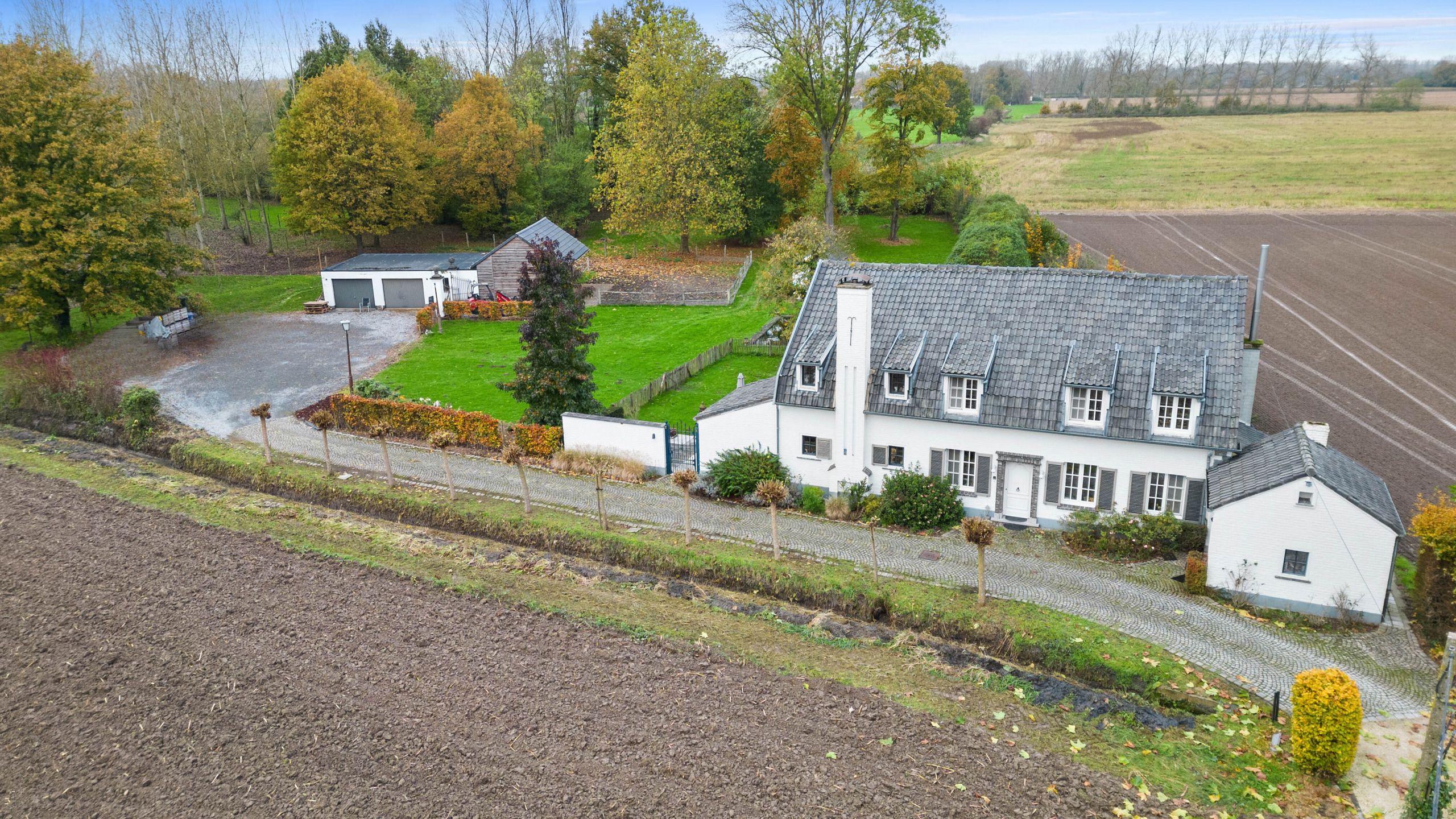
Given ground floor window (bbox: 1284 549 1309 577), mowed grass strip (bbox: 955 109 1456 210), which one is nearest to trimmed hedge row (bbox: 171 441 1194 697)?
ground floor window (bbox: 1284 549 1309 577)

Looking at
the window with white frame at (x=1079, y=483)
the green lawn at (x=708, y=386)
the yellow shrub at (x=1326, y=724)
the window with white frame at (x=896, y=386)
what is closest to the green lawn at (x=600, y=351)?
the green lawn at (x=708, y=386)

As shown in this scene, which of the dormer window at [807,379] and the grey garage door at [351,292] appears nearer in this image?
the dormer window at [807,379]

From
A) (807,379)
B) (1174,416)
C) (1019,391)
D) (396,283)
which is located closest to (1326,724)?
(1174,416)

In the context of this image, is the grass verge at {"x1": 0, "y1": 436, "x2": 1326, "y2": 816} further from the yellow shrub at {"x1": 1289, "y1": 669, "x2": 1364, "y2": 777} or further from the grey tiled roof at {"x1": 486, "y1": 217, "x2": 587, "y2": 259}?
the grey tiled roof at {"x1": 486, "y1": 217, "x2": 587, "y2": 259}

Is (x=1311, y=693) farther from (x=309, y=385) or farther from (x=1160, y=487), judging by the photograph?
(x=309, y=385)

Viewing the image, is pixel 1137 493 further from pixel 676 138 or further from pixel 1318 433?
pixel 676 138

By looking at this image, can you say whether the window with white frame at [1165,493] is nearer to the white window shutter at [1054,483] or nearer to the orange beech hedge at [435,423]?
the white window shutter at [1054,483]

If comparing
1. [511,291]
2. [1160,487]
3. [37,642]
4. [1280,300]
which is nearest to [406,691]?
[37,642]
